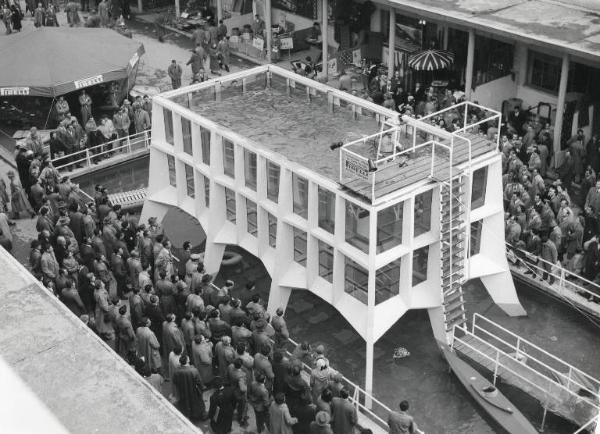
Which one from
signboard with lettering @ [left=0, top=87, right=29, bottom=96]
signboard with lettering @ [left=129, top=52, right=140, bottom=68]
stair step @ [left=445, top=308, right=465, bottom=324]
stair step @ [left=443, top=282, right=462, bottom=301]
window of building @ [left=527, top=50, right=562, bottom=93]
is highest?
window of building @ [left=527, top=50, right=562, bottom=93]

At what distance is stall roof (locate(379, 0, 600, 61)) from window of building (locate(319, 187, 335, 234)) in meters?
10.2

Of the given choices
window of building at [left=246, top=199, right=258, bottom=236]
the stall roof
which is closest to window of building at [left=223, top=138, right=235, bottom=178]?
window of building at [left=246, top=199, right=258, bottom=236]

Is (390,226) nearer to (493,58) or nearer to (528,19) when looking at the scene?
(528,19)

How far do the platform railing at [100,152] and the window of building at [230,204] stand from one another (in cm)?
666

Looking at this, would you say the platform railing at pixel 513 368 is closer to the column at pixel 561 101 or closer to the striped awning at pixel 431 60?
the column at pixel 561 101

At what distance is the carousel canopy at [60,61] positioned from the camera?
2886cm

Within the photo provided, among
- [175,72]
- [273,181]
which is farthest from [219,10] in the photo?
[273,181]

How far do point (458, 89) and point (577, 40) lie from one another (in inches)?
223

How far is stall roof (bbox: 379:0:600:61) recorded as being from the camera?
2512 centimetres

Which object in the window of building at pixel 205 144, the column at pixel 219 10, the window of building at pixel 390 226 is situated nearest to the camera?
the window of building at pixel 390 226

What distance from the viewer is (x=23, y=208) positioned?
967 inches

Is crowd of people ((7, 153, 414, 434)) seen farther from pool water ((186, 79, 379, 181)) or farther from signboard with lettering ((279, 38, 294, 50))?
signboard with lettering ((279, 38, 294, 50))

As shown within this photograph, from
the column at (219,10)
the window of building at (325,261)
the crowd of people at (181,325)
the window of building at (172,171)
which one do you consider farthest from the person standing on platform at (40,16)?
the window of building at (325,261)

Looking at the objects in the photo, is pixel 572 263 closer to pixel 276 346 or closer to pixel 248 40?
pixel 276 346
